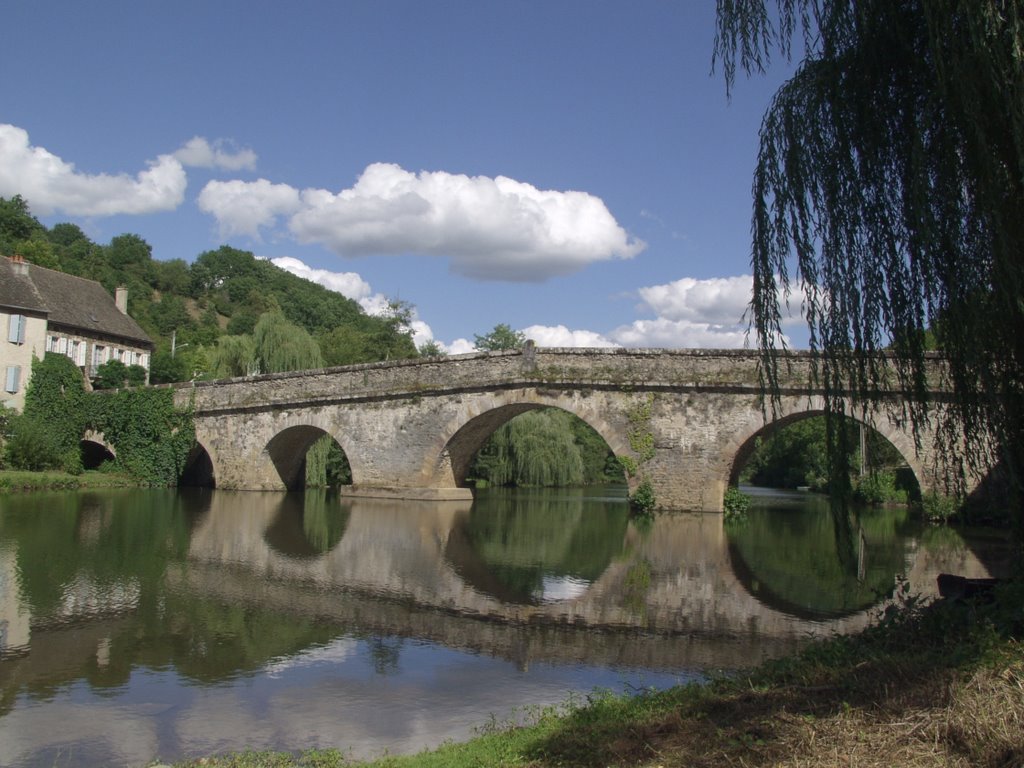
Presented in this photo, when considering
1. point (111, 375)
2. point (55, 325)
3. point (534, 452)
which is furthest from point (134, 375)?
point (534, 452)

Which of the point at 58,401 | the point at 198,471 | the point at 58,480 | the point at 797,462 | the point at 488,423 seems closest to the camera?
the point at 488,423

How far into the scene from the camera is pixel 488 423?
875 inches

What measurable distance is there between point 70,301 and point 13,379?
596 cm

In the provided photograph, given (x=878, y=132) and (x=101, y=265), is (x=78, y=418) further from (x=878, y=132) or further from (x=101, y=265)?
(x=101, y=265)

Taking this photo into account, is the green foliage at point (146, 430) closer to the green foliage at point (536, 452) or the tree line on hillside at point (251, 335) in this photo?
the tree line on hillside at point (251, 335)

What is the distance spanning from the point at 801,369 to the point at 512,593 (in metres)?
10.5

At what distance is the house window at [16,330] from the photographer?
2673 centimetres

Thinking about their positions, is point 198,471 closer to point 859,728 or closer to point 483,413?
point 483,413

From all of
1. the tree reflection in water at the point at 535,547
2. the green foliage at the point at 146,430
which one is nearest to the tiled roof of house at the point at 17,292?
the green foliage at the point at 146,430

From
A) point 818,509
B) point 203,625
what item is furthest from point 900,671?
point 818,509

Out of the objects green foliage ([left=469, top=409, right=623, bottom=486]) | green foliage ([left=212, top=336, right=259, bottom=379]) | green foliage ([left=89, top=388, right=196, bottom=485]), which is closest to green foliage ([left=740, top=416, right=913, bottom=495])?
green foliage ([left=469, top=409, right=623, bottom=486])

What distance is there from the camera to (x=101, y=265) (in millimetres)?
62375

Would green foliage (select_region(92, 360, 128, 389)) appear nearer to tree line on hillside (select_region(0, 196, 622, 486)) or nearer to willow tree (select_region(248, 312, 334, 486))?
tree line on hillside (select_region(0, 196, 622, 486))

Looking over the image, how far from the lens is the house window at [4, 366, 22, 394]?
1043 inches
